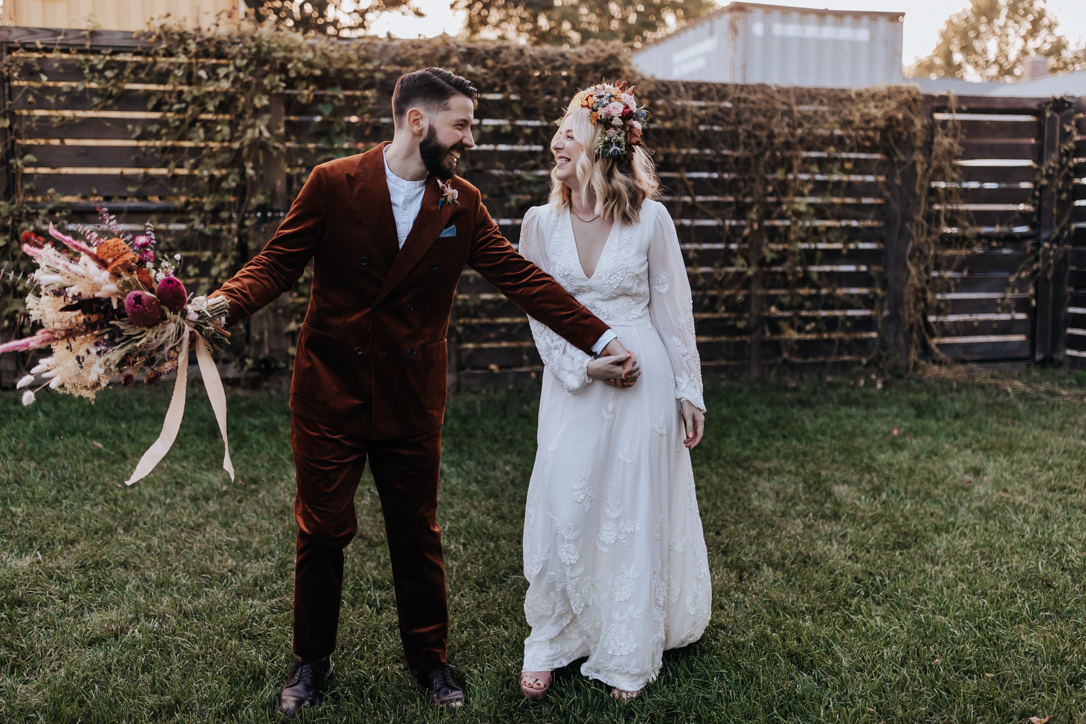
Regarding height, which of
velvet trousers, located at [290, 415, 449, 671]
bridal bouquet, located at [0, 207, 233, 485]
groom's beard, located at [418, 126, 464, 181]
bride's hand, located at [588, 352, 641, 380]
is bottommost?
velvet trousers, located at [290, 415, 449, 671]

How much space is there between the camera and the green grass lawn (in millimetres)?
2525

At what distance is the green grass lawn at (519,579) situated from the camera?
2.53 m

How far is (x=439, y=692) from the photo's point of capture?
100 inches

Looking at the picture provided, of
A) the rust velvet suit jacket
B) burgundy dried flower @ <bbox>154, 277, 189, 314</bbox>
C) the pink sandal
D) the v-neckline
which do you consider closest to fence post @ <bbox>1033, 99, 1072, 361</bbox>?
the v-neckline

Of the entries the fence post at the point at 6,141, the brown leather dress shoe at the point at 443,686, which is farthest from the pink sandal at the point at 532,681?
the fence post at the point at 6,141

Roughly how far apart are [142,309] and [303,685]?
4.39ft

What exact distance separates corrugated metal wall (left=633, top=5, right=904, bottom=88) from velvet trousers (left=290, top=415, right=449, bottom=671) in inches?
314

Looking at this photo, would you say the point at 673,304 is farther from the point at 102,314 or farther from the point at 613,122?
the point at 102,314

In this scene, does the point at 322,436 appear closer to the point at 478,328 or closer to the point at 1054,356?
the point at 478,328

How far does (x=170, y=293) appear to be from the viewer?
6.21 feet

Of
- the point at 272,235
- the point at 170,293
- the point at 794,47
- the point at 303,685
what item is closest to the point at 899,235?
the point at 794,47

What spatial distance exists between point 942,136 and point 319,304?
6859 mm

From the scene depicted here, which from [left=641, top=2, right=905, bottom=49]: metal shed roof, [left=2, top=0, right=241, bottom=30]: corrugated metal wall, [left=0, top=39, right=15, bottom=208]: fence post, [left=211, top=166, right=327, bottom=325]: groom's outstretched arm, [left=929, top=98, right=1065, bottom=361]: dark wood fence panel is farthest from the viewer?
[left=641, top=2, right=905, bottom=49]: metal shed roof

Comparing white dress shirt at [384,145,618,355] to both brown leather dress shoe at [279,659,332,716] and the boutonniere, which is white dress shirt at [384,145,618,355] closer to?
the boutonniere
